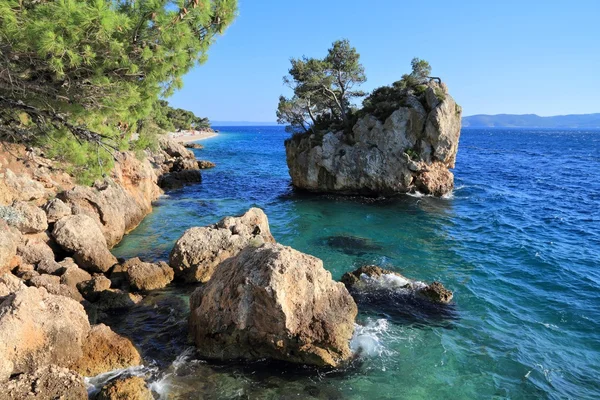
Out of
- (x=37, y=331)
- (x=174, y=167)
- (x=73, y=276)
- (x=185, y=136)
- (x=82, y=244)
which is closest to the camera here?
(x=37, y=331)

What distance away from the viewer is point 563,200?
3381cm

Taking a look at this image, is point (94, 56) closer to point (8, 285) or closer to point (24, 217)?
point (8, 285)

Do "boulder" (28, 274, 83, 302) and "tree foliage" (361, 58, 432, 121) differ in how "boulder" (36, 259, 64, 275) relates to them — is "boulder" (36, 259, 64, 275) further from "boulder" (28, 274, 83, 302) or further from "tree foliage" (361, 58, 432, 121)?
"tree foliage" (361, 58, 432, 121)

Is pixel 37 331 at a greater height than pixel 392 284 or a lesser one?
greater

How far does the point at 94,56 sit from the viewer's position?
9.30 m

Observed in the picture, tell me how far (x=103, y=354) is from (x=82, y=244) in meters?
7.55

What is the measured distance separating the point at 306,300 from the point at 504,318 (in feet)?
26.3

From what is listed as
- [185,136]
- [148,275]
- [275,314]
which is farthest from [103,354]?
[185,136]

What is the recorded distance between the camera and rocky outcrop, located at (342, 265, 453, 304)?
1452 centimetres

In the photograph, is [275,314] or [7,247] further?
[7,247]

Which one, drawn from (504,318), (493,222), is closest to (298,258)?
(504,318)

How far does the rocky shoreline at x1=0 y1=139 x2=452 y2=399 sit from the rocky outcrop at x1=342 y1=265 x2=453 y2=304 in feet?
0.27

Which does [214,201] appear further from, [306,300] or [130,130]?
[306,300]

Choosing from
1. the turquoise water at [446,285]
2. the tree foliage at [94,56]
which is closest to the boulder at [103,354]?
the turquoise water at [446,285]
